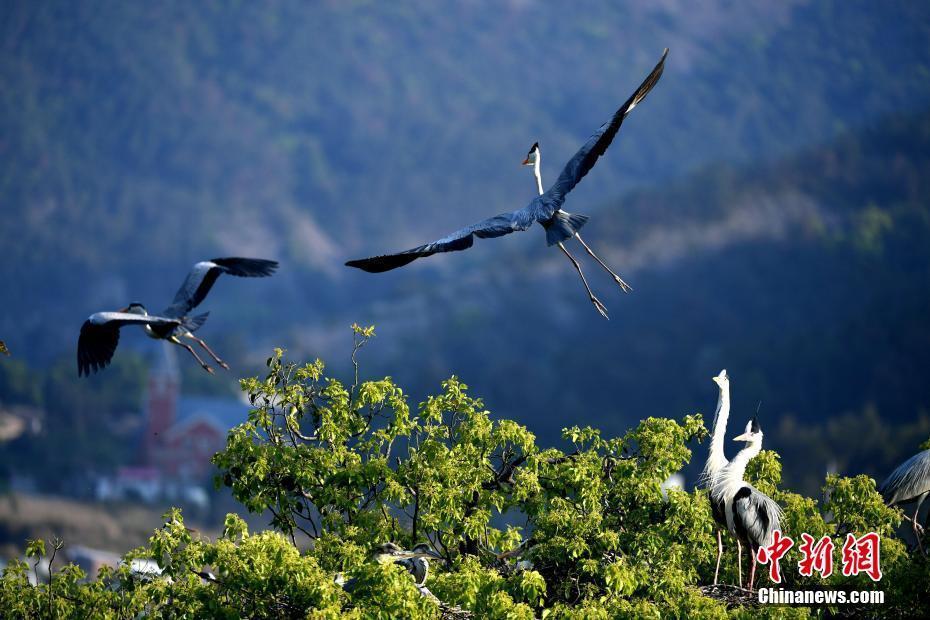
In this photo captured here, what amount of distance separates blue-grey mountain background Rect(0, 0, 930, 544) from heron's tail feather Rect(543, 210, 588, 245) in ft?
248

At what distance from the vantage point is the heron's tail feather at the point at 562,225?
20.8m

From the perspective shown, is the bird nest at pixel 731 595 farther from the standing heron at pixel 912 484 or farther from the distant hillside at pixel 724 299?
the distant hillside at pixel 724 299

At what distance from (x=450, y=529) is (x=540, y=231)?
5537 inches

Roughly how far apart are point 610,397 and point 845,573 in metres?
→ 104

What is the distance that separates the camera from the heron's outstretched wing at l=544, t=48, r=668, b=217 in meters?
20.2

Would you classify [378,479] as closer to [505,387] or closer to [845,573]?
[845,573]

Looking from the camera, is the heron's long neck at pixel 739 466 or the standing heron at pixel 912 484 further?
the standing heron at pixel 912 484

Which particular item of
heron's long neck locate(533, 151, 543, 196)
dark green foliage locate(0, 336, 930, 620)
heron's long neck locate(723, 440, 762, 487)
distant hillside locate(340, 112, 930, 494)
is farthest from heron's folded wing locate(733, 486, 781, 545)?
distant hillside locate(340, 112, 930, 494)

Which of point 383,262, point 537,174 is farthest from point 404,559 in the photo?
point 537,174

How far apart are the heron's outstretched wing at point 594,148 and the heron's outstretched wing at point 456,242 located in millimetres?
407

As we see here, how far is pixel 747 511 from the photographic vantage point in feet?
65.1

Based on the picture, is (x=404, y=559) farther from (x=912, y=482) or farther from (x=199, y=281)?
(x=912, y=482)

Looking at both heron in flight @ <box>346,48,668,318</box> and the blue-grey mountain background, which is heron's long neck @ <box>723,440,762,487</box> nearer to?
heron in flight @ <box>346,48,668,318</box>

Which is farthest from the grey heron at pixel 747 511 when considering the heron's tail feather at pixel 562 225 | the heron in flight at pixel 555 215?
the heron's tail feather at pixel 562 225
